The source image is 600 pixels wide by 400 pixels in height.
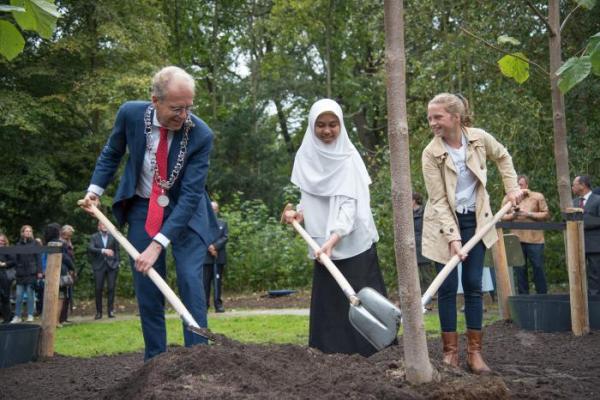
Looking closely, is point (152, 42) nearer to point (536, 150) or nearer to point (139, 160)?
point (536, 150)

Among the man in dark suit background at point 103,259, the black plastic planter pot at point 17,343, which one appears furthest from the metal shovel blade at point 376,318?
the man in dark suit background at point 103,259

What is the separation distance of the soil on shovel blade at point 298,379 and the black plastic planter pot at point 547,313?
1.65 meters

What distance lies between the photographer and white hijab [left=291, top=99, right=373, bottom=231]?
6.28 meters

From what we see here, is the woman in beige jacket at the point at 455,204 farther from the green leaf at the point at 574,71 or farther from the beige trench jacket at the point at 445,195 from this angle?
the green leaf at the point at 574,71

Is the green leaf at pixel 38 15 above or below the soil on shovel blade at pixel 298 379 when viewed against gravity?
above

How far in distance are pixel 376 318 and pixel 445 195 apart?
3.74 ft

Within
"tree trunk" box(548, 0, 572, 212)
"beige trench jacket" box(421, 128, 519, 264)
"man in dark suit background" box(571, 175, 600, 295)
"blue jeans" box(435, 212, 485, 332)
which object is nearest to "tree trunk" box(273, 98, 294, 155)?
"man in dark suit background" box(571, 175, 600, 295)

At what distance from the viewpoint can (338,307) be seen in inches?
249

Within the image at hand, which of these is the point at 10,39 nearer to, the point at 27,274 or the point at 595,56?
the point at 595,56

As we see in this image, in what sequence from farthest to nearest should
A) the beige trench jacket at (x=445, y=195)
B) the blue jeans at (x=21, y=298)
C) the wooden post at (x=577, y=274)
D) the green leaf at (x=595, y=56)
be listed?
the blue jeans at (x=21, y=298) → the wooden post at (x=577, y=274) → the beige trench jacket at (x=445, y=195) → the green leaf at (x=595, y=56)

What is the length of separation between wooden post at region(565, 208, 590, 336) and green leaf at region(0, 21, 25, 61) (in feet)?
19.7

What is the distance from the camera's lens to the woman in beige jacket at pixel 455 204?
Answer: 232 inches

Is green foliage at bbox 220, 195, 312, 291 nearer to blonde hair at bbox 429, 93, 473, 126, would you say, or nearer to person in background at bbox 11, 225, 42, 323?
person in background at bbox 11, 225, 42, 323

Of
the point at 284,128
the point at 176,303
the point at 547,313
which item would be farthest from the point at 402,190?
the point at 284,128
